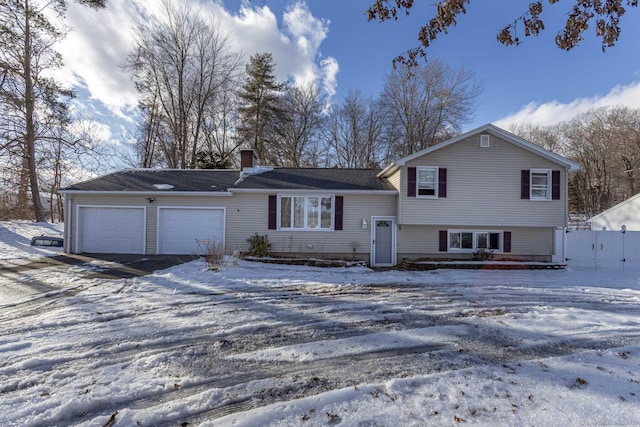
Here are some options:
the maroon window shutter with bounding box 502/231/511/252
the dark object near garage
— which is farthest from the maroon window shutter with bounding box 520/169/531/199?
the dark object near garage

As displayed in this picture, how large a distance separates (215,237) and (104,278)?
16.1 feet

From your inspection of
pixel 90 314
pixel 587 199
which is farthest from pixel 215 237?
pixel 587 199

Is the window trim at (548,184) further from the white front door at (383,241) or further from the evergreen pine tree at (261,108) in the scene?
the evergreen pine tree at (261,108)

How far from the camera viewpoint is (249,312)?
17.3 feet

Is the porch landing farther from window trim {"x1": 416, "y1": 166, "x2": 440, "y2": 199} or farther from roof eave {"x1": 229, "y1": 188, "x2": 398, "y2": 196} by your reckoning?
roof eave {"x1": 229, "y1": 188, "x2": 398, "y2": 196}

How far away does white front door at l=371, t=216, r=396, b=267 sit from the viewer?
1255 cm

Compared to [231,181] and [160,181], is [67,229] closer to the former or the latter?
[160,181]

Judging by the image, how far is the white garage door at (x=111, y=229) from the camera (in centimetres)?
1254

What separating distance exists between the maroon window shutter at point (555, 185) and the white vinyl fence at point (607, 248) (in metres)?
1.83

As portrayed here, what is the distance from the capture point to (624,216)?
58.1 ft

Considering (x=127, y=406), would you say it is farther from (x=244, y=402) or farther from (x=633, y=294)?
(x=633, y=294)

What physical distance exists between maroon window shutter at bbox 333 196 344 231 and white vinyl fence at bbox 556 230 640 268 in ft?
30.7

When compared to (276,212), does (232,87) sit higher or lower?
higher

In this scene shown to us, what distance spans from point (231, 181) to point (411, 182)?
7.87 m
